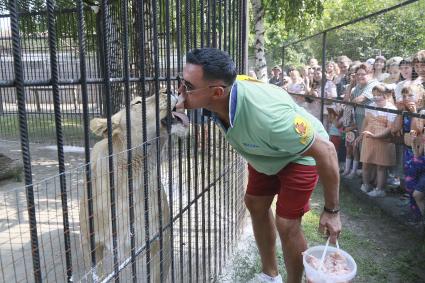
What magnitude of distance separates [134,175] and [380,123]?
4142 millimetres

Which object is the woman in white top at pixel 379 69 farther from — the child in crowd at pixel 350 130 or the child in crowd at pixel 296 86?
the child in crowd at pixel 296 86

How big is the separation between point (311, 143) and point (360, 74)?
457cm

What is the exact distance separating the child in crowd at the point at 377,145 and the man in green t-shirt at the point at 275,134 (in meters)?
3.29

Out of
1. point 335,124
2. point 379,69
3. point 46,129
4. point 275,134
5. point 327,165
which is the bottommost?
point 46,129

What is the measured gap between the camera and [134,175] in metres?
2.90

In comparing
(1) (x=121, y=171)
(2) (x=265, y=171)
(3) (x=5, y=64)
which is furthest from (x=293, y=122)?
(3) (x=5, y=64)

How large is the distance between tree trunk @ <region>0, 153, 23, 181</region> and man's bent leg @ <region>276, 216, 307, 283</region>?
19.8 feet

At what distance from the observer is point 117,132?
3092mm

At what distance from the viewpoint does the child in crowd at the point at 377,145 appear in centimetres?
565

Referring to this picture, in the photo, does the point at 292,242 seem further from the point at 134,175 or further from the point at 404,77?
the point at 404,77

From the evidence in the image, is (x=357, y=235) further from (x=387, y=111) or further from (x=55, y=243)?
(x=55, y=243)

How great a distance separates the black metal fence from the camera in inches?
63.4

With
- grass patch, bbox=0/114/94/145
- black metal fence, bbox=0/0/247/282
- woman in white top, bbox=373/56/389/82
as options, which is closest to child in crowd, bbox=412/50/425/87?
woman in white top, bbox=373/56/389/82

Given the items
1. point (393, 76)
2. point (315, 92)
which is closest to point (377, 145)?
point (393, 76)
